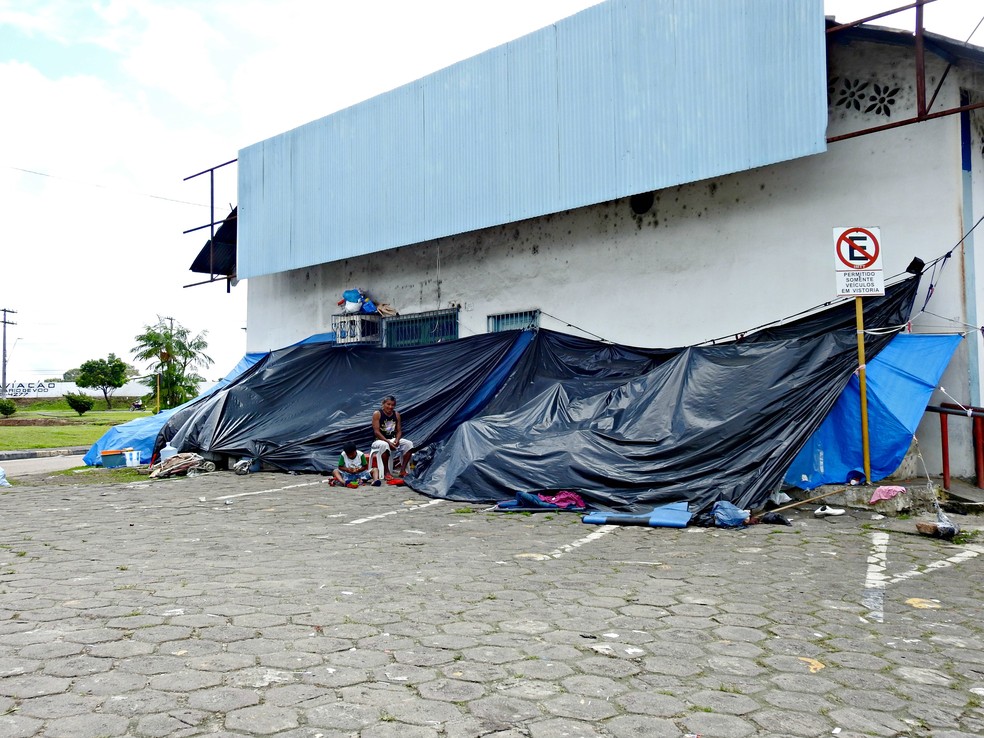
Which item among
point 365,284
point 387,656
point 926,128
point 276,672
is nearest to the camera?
point 276,672

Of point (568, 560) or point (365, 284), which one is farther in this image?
point (365, 284)

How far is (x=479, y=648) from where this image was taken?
3.75m

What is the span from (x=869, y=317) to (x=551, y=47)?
6474mm

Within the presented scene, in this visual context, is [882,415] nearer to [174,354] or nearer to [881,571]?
[881,571]

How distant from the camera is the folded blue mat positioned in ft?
24.0

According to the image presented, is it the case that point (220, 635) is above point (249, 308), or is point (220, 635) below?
below

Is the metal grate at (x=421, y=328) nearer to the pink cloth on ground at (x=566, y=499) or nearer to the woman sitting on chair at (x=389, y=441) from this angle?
the woman sitting on chair at (x=389, y=441)

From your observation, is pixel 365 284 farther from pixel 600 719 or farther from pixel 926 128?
pixel 600 719

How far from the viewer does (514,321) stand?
1315 cm

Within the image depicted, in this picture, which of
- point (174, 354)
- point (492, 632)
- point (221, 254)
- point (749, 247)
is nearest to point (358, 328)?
point (221, 254)

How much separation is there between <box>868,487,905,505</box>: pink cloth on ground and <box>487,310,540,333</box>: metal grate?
629 cm

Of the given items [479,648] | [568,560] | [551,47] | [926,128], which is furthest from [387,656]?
[551,47]

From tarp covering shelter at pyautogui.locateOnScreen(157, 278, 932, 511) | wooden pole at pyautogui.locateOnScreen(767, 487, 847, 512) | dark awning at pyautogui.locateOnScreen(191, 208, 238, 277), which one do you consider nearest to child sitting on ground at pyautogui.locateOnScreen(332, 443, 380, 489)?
tarp covering shelter at pyautogui.locateOnScreen(157, 278, 932, 511)

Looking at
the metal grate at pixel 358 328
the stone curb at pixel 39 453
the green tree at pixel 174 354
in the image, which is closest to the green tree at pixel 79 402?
the green tree at pixel 174 354
